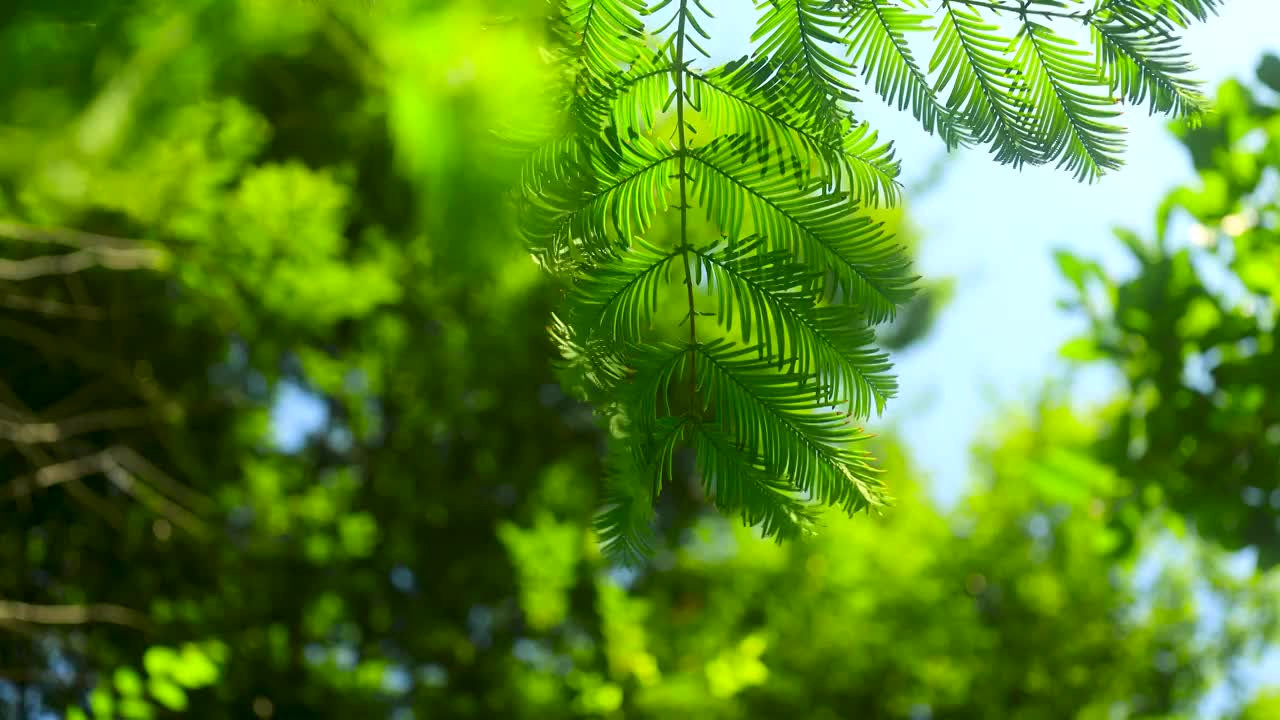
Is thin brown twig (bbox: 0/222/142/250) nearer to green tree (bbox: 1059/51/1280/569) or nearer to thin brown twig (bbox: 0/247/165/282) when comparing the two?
thin brown twig (bbox: 0/247/165/282)

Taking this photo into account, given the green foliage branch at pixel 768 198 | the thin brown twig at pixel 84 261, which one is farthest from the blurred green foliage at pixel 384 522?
the green foliage branch at pixel 768 198

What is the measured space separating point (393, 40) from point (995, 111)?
29 centimetres

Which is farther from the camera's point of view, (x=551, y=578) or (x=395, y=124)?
(x=551, y=578)

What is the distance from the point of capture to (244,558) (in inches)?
103

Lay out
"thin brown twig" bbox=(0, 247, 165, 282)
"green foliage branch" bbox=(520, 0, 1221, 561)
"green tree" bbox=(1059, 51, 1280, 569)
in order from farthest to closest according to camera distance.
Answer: "thin brown twig" bbox=(0, 247, 165, 282) → "green tree" bbox=(1059, 51, 1280, 569) → "green foliage branch" bbox=(520, 0, 1221, 561)

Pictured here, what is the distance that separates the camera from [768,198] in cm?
37

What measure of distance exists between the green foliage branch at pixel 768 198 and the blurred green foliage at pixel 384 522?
0.82m

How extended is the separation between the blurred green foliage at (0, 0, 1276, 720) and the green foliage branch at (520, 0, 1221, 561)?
816mm

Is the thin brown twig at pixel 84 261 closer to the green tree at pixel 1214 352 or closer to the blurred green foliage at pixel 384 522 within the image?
the blurred green foliage at pixel 384 522

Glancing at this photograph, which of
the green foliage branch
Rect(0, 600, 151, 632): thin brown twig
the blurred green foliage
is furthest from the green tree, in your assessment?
Rect(0, 600, 151, 632): thin brown twig

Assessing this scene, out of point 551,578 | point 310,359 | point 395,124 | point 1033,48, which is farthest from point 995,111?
point 310,359

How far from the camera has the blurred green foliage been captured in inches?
79.0

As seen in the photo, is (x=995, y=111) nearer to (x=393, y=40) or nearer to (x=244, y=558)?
(x=393, y=40)

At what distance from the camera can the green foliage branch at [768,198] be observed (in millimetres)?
367
